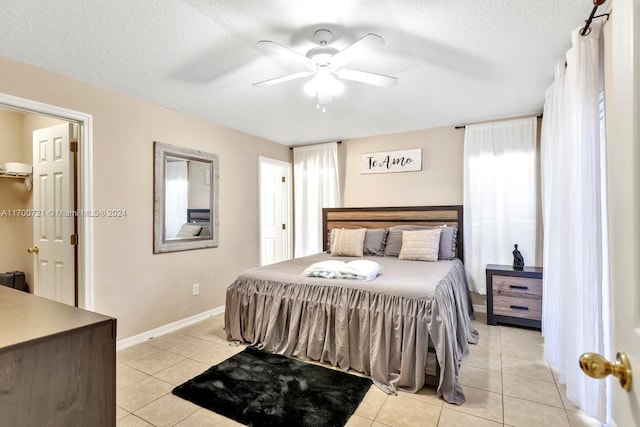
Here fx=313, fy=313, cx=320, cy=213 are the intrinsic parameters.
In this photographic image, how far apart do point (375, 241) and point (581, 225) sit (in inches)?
93.4

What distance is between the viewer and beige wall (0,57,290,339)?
2596 millimetres

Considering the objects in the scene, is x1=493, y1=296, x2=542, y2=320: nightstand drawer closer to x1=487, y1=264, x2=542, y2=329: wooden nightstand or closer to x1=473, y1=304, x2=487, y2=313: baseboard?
x1=487, y1=264, x2=542, y2=329: wooden nightstand

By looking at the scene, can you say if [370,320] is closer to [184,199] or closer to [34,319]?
[34,319]

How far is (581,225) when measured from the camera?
5.90 feet

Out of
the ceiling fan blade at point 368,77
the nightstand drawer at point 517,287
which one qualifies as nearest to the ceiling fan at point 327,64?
the ceiling fan blade at point 368,77

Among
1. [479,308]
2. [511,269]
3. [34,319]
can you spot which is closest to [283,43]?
[34,319]

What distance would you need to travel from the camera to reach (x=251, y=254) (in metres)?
4.41

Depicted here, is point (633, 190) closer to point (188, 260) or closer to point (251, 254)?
point (188, 260)

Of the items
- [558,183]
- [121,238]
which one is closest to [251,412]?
[121,238]

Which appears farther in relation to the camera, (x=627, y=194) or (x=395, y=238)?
(x=395, y=238)

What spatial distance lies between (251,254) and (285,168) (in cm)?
156

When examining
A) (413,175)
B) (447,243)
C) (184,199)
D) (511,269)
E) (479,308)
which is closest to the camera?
(511,269)

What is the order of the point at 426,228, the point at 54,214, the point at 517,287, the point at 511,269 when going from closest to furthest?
1. the point at 54,214
2. the point at 517,287
3. the point at 511,269
4. the point at 426,228

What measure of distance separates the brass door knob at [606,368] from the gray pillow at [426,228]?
3.07 metres
